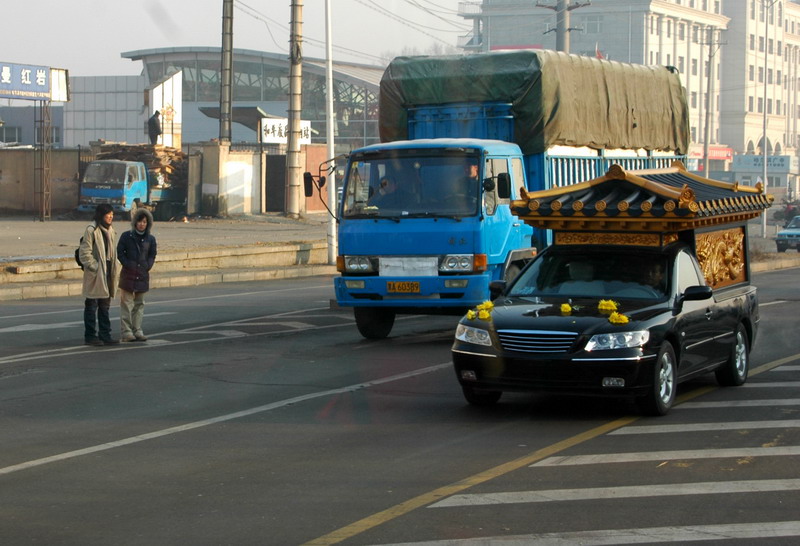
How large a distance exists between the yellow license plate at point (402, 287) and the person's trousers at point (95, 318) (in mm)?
3551

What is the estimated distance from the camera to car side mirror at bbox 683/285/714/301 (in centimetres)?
1021

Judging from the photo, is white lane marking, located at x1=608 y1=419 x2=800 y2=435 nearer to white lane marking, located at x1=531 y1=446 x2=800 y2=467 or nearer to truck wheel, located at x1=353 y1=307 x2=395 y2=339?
white lane marking, located at x1=531 y1=446 x2=800 y2=467

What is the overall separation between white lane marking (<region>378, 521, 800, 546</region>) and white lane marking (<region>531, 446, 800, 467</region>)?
5.64 ft

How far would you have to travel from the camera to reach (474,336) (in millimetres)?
10016

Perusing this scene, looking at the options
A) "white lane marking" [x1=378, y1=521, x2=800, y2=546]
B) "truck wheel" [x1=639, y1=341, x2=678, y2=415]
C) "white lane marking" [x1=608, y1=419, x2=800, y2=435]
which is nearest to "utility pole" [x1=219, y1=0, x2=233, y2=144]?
"truck wheel" [x1=639, y1=341, x2=678, y2=415]

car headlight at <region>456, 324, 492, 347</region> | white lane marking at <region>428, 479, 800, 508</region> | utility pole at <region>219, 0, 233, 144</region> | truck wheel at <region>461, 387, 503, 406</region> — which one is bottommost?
white lane marking at <region>428, 479, 800, 508</region>

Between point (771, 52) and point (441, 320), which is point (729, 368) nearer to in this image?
point (441, 320)

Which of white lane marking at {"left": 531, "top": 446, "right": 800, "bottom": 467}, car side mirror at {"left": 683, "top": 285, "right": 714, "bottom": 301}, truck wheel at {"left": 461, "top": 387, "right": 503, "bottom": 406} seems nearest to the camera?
white lane marking at {"left": 531, "top": 446, "right": 800, "bottom": 467}

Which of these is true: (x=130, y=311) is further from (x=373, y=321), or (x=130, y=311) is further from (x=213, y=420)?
(x=213, y=420)

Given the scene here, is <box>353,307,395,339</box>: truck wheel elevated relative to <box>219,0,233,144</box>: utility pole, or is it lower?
lower

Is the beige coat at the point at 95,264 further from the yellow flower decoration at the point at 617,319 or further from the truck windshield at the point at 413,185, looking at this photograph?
the yellow flower decoration at the point at 617,319

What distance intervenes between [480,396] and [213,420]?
7.78 feet

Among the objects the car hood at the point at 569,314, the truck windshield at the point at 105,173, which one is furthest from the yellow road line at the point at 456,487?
the truck windshield at the point at 105,173

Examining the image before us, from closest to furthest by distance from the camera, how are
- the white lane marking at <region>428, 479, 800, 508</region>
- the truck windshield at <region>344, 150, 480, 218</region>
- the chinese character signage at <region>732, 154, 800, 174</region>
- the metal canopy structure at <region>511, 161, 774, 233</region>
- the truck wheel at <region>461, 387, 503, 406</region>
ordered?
the white lane marking at <region>428, 479, 800, 508</region>, the truck wheel at <region>461, 387, 503, 406</region>, the metal canopy structure at <region>511, 161, 774, 233</region>, the truck windshield at <region>344, 150, 480, 218</region>, the chinese character signage at <region>732, 154, 800, 174</region>
